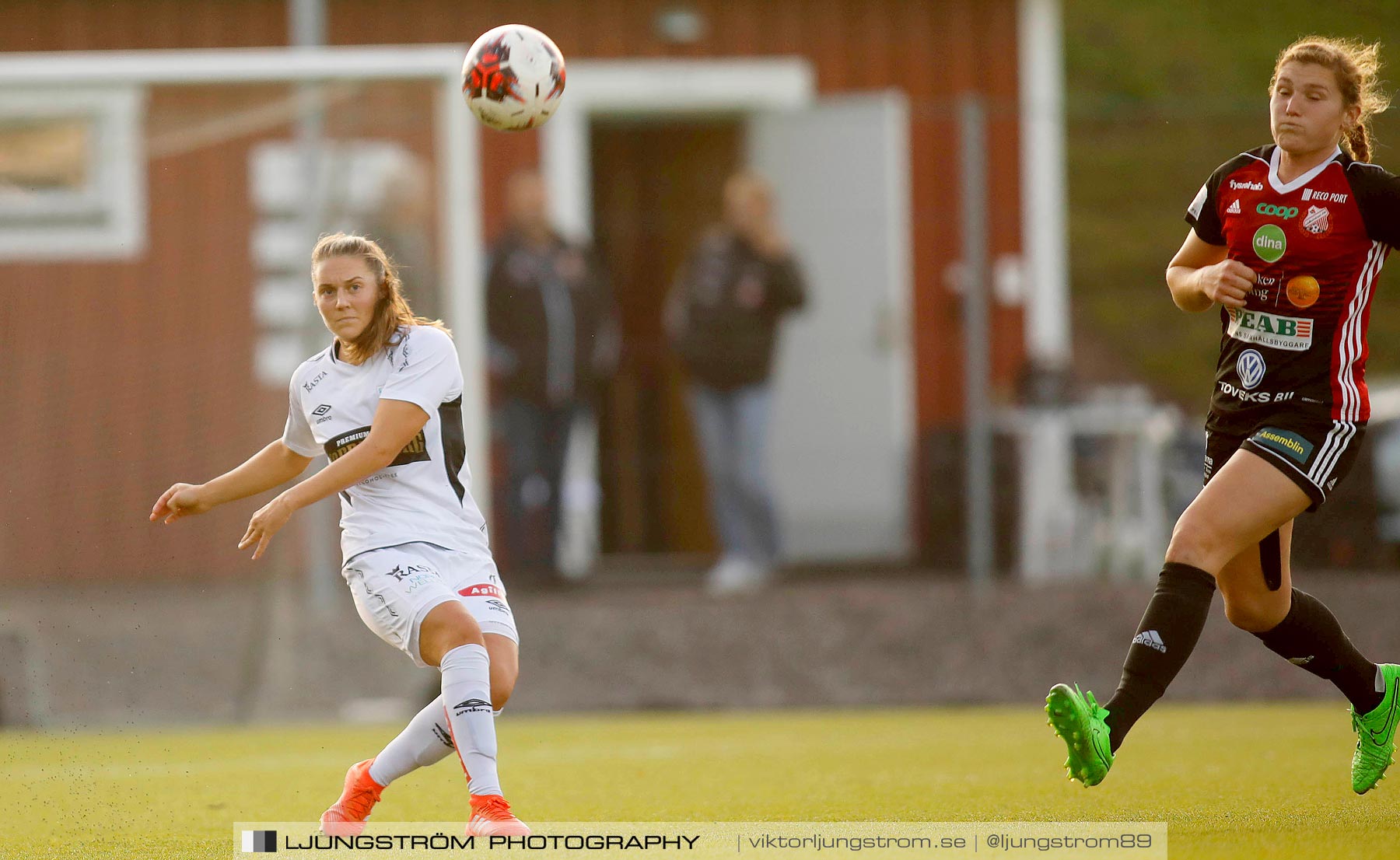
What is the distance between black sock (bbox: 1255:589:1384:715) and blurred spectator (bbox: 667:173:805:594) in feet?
15.7

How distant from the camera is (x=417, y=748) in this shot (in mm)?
4898

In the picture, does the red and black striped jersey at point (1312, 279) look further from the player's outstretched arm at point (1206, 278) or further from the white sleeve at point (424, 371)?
the white sleeve at point (424, 371)

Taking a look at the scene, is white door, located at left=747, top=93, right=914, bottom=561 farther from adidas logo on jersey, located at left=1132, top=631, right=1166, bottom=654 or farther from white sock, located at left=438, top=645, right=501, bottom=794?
white sock, located at left=438, top=645, right=501, bottom=794

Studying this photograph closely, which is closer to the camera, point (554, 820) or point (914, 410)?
point (554, 820)

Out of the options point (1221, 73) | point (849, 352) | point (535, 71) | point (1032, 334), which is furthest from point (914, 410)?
point (1221, 73)

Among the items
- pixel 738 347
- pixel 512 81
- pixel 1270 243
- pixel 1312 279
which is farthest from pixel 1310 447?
pixel 738 347

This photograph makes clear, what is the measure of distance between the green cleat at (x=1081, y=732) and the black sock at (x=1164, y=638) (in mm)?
169

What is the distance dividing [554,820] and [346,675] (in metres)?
4.40

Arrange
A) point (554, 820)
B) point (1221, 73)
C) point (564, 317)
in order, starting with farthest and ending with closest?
point (1221, 73) < point (564, 317) < point (554, 820)

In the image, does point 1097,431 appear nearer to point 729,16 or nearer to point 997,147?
point 997,147

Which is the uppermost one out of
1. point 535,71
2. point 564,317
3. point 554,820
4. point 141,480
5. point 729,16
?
point 729,16

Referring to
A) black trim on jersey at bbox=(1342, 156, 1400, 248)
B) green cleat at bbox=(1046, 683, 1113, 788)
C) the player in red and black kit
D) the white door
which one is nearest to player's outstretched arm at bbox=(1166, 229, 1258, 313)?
the player in red and black kit

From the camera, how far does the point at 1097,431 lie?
34.8 ft

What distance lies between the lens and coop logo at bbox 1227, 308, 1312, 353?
488cm
